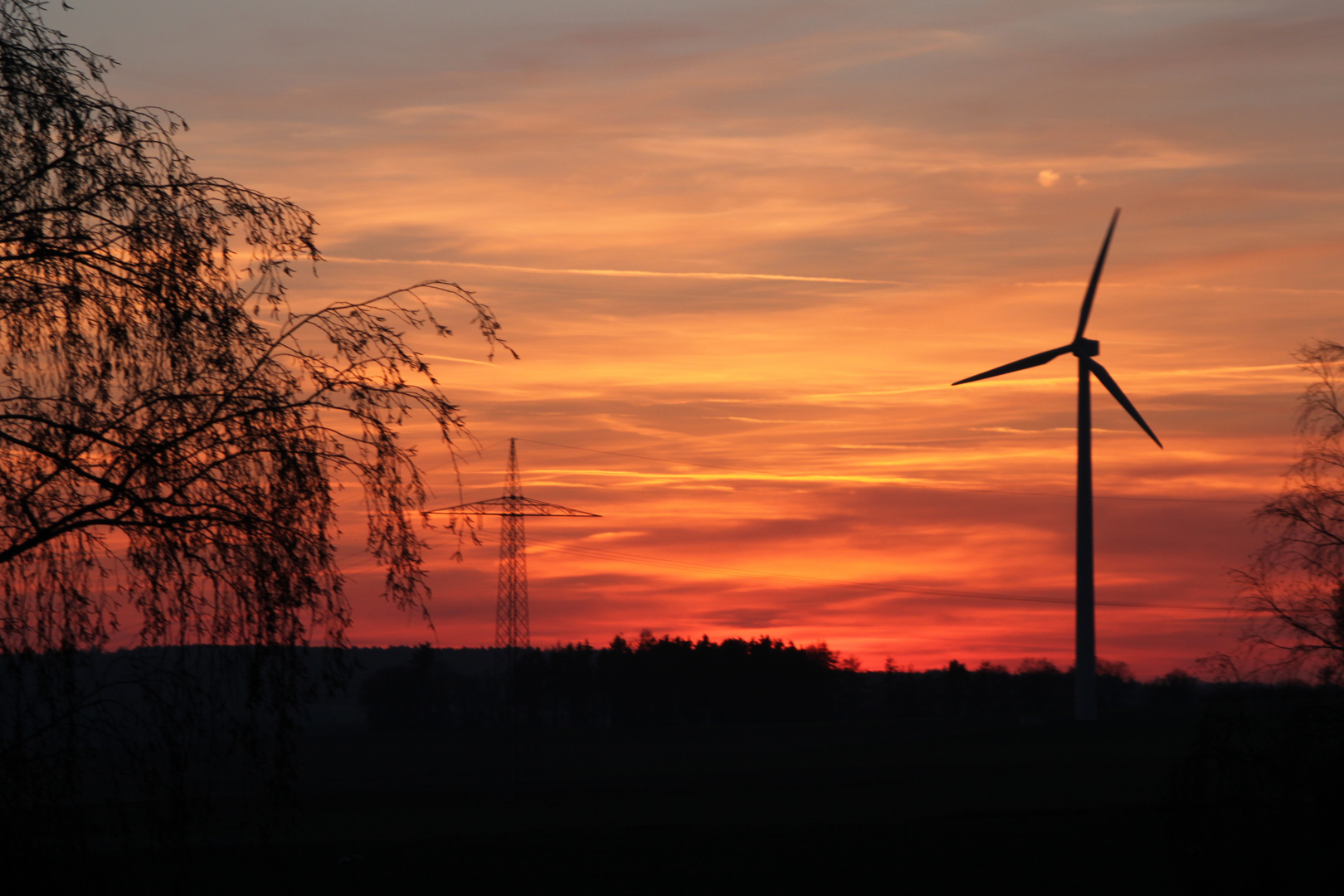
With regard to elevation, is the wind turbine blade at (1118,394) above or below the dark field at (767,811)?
above

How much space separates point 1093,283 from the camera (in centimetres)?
8612

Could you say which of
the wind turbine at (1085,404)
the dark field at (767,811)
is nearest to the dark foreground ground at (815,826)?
the dark field at (767,811)

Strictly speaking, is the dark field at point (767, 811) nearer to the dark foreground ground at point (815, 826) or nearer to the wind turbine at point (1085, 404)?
the dark foreground ground at point (815, 826)

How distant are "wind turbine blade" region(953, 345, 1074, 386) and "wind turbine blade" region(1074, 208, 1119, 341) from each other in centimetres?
152

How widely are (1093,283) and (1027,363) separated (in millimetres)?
6750

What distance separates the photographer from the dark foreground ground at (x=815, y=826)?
29.7 meters

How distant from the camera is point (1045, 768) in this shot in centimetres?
9481

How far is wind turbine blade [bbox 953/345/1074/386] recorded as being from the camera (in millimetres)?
85188

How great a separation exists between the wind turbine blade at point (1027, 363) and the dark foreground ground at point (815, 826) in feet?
81.0

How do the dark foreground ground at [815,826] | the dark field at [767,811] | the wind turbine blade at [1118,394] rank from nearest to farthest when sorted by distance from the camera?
the dark field at [767,811] < the dark foreground ground at [815,826] < the wind turbine blade at [1118,394]

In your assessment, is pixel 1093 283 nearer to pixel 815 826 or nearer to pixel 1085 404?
pixel 1085 404

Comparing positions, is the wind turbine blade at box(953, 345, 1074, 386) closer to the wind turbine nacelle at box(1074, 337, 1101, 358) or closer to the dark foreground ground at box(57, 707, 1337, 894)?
the wind turbine nacelle at box(1074, 337, 1101, 358)

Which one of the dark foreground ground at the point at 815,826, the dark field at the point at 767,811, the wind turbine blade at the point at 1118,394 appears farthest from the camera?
the wind turbine blade at the point at 1118,394

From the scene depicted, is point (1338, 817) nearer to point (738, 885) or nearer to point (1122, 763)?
point (738, 885)
